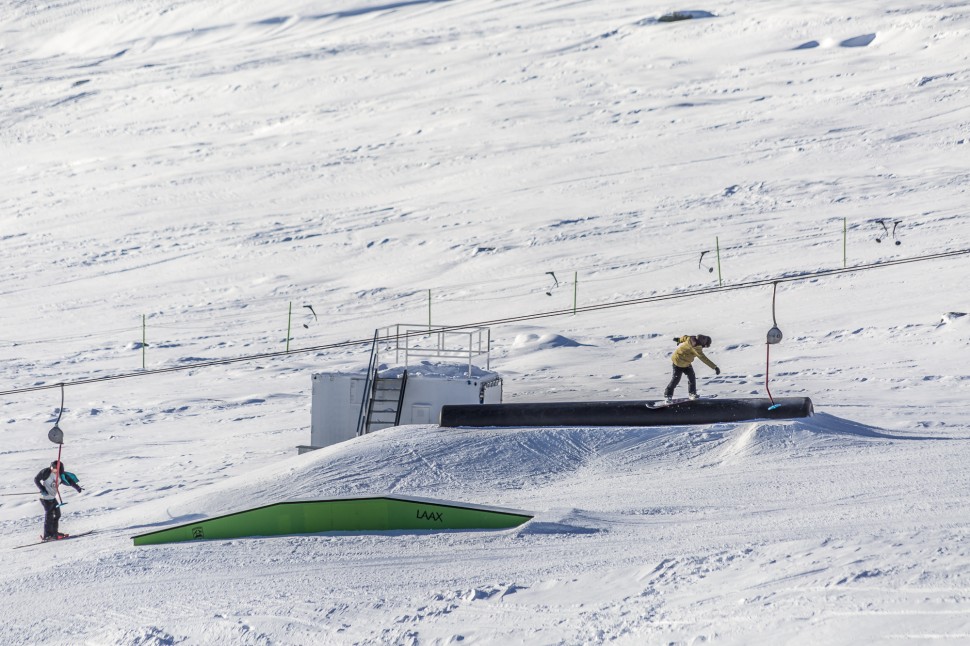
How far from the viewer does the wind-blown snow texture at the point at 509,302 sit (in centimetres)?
1030

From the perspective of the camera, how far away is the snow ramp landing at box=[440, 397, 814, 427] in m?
15.2

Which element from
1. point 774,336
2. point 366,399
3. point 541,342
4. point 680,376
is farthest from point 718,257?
point 774,336

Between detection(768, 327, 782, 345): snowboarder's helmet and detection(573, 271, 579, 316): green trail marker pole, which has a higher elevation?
detection(573, 271, 579, 316): green trail marker pole

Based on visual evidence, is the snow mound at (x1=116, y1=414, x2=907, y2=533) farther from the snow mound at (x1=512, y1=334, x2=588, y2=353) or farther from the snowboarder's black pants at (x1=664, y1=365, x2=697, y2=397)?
the snow mound at (x1=512, y1=334, x2=588, y2=353)

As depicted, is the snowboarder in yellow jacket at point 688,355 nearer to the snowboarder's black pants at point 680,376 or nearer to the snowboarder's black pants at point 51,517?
the snowboarder's black pants at point 680,376

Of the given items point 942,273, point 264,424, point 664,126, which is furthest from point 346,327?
point 664,126

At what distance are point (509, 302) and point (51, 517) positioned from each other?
13.3 metres

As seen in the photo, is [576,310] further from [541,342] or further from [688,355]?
[688,355]

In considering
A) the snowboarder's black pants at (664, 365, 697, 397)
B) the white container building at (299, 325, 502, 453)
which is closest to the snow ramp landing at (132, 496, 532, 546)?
the snowboarder's black pants at (664, 365, 697, 397)

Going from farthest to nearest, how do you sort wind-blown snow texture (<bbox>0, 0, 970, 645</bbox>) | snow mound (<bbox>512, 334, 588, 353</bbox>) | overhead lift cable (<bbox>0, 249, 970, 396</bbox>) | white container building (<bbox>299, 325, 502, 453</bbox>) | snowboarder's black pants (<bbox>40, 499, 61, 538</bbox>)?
overhead lift cable (<bbox>0, 249, 970, 396</bbox>), snow mound (<bbox>512, 334, 588, 353</bbox>), white container building (<bbox>299, 325, 502, 453</bbox>), snowboarder's black pants (<bbox>40, 499, 61, 538</bbox>), wind-blown snow texture (<bbox>0, 0, 970, 645</bbox>)

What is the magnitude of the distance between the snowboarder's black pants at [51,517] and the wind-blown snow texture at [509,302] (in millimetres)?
526

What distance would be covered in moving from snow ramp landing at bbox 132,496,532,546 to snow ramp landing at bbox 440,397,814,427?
3770 millimetres

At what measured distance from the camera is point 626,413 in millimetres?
15562

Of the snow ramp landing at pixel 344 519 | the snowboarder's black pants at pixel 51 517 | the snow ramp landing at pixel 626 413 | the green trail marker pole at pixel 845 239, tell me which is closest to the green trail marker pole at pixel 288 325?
the snow ramp landing at pixel 626 413
